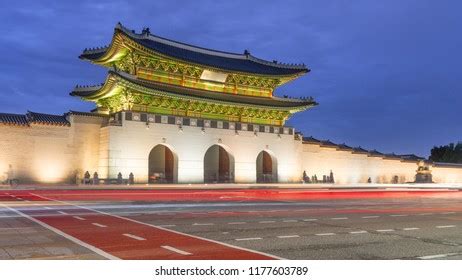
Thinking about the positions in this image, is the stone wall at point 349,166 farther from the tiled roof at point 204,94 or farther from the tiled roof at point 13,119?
the tiled roof at point 13,119

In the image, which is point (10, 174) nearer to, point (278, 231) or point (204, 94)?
point (204, 94)

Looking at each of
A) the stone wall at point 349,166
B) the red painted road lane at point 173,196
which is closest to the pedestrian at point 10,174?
the red painted road lane at point 173,196

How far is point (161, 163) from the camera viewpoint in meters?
45.5

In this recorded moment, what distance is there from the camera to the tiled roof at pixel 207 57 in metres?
43.6

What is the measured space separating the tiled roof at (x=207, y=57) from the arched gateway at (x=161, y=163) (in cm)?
923

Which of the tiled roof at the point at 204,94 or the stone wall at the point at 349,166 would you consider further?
the stone wall at the point at 349,166

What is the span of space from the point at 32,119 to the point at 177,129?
12.3 metres

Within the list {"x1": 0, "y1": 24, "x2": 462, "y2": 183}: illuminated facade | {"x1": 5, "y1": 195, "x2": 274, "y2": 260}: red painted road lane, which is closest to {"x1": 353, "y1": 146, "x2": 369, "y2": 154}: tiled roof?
{"x1": 0, "y1": 24, "x2": 462, "y2": 183}: illuminated facade

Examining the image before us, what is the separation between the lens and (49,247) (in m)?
9.16

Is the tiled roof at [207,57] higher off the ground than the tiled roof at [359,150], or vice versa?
the tiled roof at [207,57]

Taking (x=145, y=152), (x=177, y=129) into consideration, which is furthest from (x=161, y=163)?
(x=145, y=152)

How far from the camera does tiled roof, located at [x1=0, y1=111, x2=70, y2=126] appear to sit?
35.0m

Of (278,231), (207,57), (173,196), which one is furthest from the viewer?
(207,57)

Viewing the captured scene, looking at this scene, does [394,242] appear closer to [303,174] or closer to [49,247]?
[49,247]
